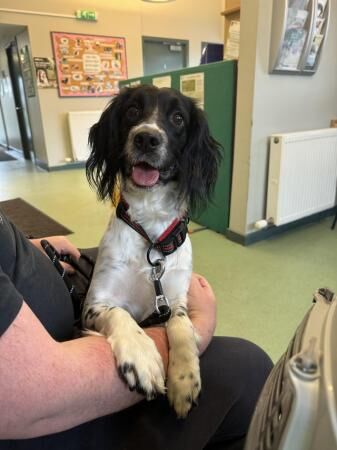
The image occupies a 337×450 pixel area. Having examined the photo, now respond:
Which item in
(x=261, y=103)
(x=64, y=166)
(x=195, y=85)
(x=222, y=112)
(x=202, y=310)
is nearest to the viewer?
(x=202, y=310)

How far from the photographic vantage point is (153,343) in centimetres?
81

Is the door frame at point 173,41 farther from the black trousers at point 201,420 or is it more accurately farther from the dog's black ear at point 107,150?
the black trousers at point 201,420

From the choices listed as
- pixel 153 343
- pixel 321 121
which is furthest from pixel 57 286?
pixel 321 121

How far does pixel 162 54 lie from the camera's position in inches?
261

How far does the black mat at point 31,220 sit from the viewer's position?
3078 mm

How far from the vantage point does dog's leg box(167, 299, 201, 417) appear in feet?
2.28

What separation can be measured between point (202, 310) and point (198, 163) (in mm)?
545

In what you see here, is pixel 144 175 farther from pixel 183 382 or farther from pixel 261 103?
pixel 261 103

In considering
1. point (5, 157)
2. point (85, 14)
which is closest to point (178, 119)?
point (85, 14)

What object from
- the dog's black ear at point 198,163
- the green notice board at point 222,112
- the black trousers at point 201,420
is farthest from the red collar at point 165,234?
the green notice board at point 222,112

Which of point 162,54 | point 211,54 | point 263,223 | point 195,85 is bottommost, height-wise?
point 263,223

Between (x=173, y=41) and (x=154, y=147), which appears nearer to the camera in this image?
(x=154, y=147)

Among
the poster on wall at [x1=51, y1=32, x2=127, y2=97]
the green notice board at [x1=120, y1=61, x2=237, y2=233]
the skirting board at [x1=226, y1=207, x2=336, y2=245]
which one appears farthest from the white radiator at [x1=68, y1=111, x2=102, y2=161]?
the skirting board at [x1=226, y1=207, x2=336, y2=245]

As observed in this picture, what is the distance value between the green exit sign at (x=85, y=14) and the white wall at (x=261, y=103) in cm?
410
